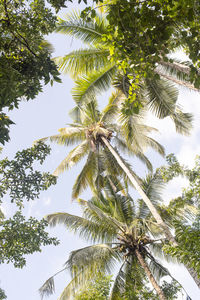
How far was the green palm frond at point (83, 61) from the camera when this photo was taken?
897cm

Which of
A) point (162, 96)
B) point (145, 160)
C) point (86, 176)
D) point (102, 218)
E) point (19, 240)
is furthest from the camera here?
point (145, 160)

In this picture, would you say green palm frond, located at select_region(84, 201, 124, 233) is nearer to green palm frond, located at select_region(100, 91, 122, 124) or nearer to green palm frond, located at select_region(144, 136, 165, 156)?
green palm frond, located at select_region(144, 136, 165, 156)

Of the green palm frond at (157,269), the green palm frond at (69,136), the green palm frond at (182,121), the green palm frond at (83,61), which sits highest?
the green palm frond at (83,61)

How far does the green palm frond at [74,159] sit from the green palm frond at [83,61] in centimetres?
365

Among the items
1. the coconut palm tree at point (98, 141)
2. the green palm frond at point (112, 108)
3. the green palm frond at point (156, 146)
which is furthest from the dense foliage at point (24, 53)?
the green palm frond at point (156, 146)

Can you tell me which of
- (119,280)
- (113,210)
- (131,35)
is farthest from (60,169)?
(131,35)

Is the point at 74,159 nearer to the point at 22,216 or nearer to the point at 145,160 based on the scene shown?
the point at 145,160

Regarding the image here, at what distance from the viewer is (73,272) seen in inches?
317

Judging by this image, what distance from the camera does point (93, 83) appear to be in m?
9.49

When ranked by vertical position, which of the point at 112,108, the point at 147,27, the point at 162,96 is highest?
the point at 112,108

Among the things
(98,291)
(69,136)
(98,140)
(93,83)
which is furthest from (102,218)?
(69,136)

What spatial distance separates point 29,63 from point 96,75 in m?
6.52

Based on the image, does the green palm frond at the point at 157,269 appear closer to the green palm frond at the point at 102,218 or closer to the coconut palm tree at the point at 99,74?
the green palm frond at the point at 102,218

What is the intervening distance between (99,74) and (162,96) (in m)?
2.67
